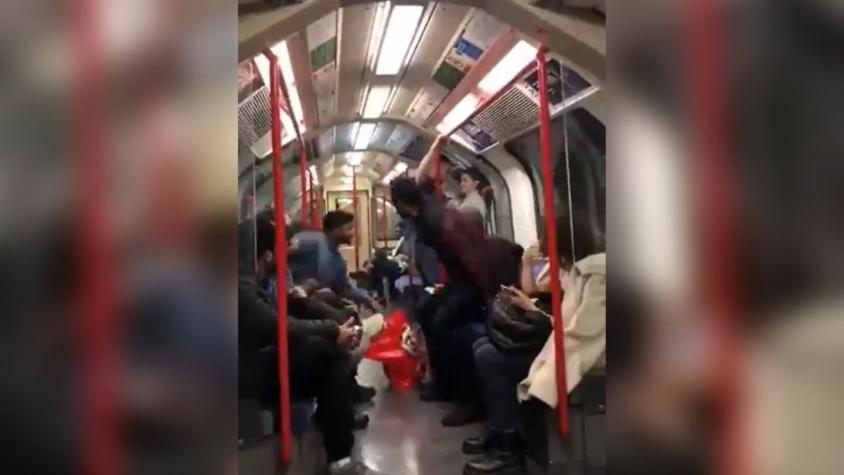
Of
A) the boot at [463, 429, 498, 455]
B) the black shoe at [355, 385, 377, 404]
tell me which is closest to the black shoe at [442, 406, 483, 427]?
the boot at [463, 429, 498, 455]

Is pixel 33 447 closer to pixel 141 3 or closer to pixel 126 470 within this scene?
pixel 126 470

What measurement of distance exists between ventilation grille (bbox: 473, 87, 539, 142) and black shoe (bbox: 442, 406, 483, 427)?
1.39 metres

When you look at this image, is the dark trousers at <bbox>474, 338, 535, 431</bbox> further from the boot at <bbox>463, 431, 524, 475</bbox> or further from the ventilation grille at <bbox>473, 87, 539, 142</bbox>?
the ventilation grille at <bbox>473, 87, 539, 142</bbox>

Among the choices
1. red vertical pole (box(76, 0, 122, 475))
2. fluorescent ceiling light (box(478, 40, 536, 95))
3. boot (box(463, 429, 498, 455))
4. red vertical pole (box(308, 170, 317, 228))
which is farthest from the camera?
red vertical pole (box(308, 170, 317, 228))

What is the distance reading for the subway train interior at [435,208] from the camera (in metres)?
2.27

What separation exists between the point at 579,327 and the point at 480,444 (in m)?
1.10

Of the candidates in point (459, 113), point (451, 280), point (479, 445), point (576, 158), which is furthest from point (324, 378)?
point (459, 113)

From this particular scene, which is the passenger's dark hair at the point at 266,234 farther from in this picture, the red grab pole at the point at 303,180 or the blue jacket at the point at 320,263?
the red grab pole at the point at 303,180

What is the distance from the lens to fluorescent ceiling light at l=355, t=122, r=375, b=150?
3.70 meters

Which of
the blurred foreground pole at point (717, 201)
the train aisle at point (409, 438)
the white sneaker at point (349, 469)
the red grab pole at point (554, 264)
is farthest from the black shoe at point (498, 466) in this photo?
the blurred foreground pole at point (717, 201)

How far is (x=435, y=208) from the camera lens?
11.5 ft

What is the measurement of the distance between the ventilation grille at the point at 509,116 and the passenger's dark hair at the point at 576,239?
843 mm

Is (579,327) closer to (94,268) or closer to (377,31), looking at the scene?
(377,31)

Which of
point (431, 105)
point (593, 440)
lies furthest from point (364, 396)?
point (593, 440)
